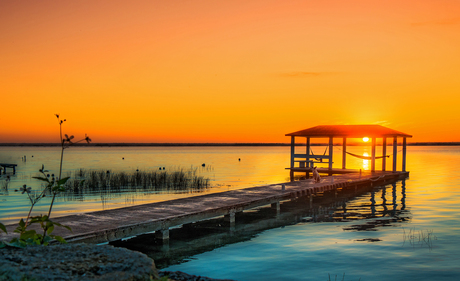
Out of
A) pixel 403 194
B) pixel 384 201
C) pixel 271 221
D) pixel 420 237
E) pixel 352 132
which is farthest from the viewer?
pixel 352 132

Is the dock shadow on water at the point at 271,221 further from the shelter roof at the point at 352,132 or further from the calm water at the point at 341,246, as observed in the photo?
the shelter roof at the point at 352,132

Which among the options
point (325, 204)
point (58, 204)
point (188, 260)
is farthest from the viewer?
point (325, 204)

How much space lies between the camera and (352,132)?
31.6 metres

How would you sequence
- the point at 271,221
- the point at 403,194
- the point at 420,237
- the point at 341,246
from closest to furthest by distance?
the point at 341,246 < the point at 420,237 < the point at 271,221 < the point at 403,194

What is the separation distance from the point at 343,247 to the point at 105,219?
6421mm

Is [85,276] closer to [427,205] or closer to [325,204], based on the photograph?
[325,204]

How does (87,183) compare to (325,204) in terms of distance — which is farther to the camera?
(87,183)

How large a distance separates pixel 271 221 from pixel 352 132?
62.3 ft

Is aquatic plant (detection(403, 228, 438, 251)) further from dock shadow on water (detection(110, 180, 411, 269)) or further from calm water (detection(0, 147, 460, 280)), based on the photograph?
dock shadow on water (detection(110, 180, 411, 269))

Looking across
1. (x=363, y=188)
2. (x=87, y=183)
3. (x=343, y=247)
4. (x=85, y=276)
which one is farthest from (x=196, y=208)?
(x=363, y=188)

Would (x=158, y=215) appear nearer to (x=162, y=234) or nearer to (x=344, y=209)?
(x=162, y=234)

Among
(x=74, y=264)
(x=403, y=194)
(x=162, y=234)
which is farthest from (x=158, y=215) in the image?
(x=403, y=194)

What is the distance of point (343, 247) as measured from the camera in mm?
10586

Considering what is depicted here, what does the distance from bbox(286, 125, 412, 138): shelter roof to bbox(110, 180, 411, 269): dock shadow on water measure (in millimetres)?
8686
